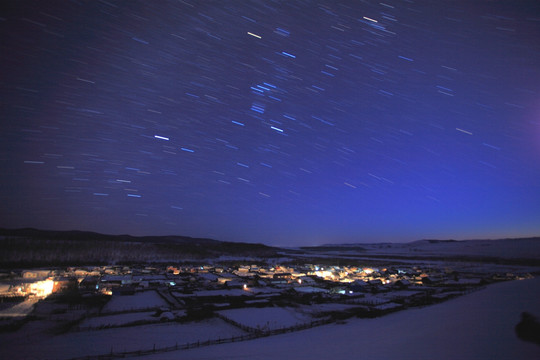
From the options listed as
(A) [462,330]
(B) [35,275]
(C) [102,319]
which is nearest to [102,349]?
(C) [102,319]

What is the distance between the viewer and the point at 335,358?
37.3 ft

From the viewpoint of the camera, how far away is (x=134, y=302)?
79.9 feet

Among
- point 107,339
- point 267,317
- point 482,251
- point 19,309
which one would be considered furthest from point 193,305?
point 482,251

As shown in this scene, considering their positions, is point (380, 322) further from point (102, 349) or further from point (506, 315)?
point (102, 349)

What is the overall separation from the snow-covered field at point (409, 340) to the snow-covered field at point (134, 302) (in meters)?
11.0

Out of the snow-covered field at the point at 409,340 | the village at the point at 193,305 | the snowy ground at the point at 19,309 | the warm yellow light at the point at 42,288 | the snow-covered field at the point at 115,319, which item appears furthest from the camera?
the warm yellow light at the point at 42,288

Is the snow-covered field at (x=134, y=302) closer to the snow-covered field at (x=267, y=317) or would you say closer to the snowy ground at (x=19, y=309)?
the snowy ground at (x=19, y=309)

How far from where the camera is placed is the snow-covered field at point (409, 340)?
398 inches

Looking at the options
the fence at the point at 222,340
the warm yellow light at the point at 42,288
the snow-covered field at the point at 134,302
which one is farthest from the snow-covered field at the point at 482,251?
the warm yellow light at the point at 42,288

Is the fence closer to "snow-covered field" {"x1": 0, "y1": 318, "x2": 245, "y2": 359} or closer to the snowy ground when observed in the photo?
"snow-covered field" {"x1": 0, "y1": 318, "x2": 245, "y2": 359}

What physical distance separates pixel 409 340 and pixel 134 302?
21900 mm

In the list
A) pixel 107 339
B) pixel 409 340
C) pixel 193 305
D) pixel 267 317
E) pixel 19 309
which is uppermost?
pixel 409 340

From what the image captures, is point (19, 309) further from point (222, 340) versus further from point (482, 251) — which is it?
point (482, 251)

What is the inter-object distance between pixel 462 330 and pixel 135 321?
19.1 meters
